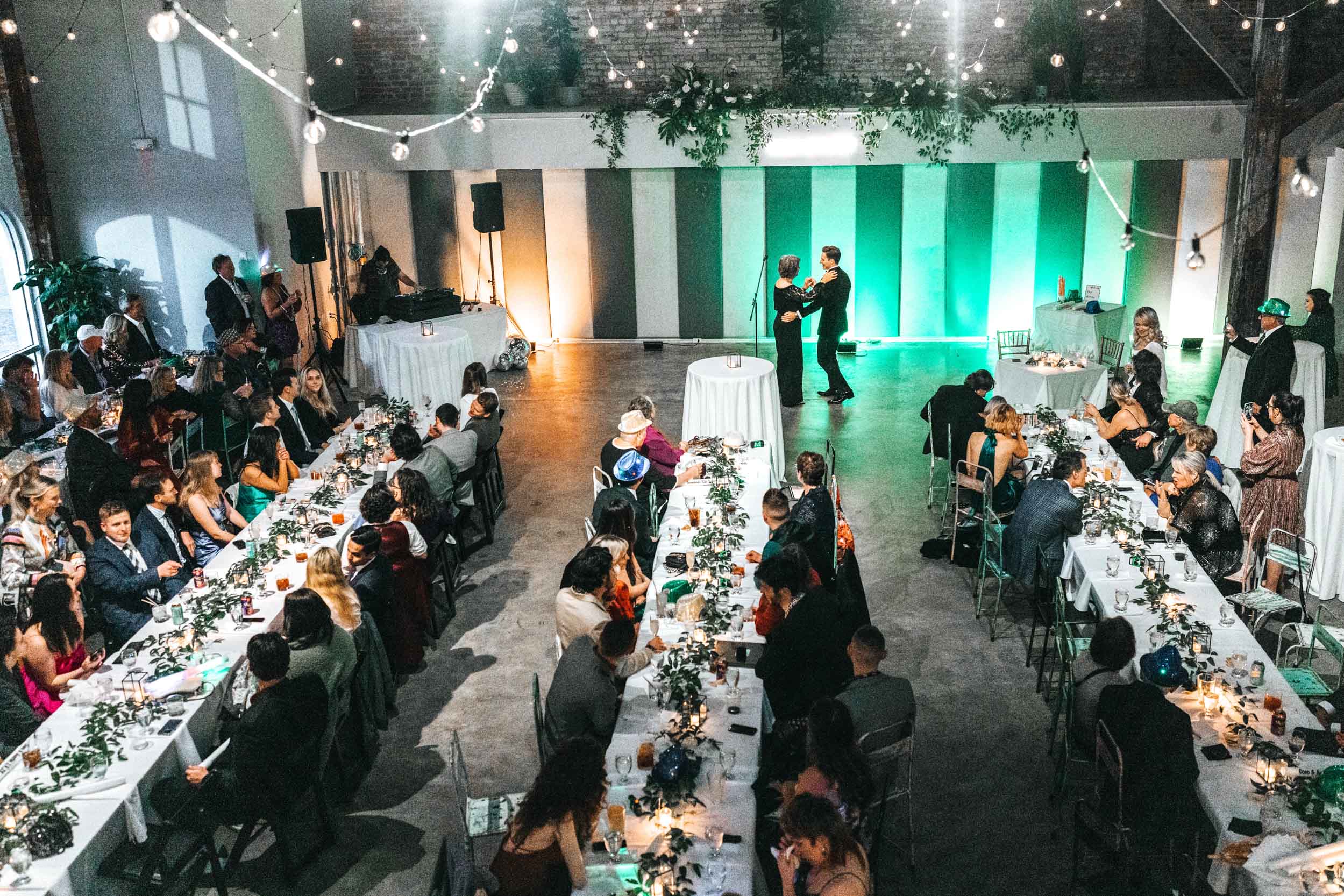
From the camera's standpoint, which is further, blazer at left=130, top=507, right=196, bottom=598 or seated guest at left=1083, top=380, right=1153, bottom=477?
seated guest at left=1083, top=380, right=1153, bottom=477

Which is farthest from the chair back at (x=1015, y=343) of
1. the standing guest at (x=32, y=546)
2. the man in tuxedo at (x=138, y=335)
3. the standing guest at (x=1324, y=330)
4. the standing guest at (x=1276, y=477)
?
the standing guest at (x=32, y=546)

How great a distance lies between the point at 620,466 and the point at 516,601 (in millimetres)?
1171

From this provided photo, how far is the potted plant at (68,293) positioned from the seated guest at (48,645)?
6218mm

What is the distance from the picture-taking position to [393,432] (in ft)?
25.1

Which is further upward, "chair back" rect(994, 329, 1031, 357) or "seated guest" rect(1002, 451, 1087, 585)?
"chair back" rect(994, 329, 1031, 357)

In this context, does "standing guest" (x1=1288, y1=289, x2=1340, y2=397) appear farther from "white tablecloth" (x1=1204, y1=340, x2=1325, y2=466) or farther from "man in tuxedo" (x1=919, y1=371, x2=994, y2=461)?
"man in tuxedo" (x1=919, y1=371, x2=994, y2=461)

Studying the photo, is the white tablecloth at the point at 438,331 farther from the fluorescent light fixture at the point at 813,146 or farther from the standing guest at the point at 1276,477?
the standing guest at the point at 1276,477

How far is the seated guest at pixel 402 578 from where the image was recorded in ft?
21.0

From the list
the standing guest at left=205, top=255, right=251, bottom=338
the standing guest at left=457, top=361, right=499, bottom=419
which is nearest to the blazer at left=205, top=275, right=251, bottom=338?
the standing guest at left=205, top=255, right=251, bottom=338

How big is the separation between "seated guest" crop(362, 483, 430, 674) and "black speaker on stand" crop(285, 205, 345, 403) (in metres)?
4.83

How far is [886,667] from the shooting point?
673 centimetres

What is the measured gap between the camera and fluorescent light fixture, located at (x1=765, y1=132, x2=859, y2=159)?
1253 centimetres

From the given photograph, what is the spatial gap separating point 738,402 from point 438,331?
3.59 meters

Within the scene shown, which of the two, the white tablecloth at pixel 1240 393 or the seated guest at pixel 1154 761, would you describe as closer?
the seated guest at pixel 1154 761
